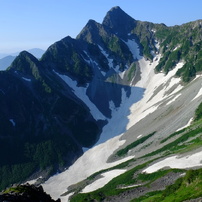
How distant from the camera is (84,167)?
13975 centimetres

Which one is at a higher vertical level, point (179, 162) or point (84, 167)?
point (179, 162)

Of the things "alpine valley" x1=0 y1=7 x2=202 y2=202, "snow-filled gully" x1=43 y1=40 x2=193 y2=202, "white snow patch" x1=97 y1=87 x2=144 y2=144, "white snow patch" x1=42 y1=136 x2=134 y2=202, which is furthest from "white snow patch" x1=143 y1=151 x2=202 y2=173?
"white snow patch" x1=97 y1=87 x2=144 y2=144

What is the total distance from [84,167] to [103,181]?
2959cm

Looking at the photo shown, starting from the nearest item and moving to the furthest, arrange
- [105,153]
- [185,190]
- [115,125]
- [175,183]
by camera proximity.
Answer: [185,190], [175,183], [105,153], [115,125]

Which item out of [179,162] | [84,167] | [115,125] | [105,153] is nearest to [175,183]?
[179,162]

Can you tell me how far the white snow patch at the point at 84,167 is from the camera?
125938mm

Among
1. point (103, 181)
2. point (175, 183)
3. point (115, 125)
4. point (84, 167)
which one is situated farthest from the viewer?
point (115, 125)

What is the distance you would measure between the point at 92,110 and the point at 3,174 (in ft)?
244

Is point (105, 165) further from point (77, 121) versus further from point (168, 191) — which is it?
point (168, 191)

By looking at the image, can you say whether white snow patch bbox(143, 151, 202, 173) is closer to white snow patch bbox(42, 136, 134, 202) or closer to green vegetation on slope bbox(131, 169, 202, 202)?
green vegetation on slope bbox(131, 169, 202, 202)

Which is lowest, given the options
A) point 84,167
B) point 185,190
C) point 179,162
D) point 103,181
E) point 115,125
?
point 103,181

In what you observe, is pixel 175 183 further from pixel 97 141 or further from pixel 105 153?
pixel 97 141

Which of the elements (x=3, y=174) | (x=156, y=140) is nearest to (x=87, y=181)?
(x=156, y=140)

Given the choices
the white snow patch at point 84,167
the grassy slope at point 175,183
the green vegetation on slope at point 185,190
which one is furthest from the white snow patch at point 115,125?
the green vegetation on slope at point 185,190
